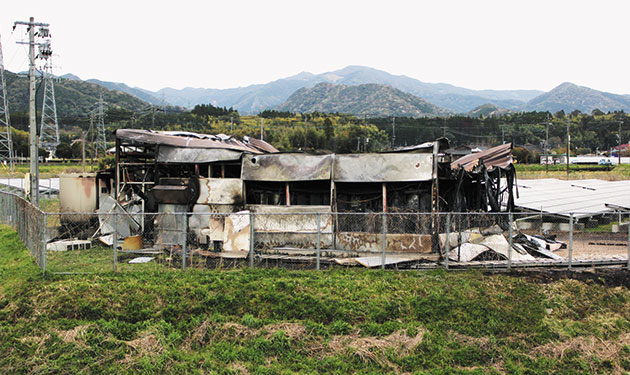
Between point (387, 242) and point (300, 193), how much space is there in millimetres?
3668

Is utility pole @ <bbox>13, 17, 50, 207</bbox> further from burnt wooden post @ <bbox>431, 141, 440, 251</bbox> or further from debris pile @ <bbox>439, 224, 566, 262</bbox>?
debris pile @ <bbox>439, 224, 566, 262</bbox>

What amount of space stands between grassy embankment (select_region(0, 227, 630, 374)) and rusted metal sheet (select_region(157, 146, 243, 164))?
5.03 metres

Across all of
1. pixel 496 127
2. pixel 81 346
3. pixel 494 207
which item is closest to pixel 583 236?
pixel 494 207

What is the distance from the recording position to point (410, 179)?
13031 millimetres

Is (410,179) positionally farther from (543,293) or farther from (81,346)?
(81,346)

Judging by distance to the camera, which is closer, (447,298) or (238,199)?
(447,298)

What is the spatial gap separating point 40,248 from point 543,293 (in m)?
12.5

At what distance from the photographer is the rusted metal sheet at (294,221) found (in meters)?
13.2

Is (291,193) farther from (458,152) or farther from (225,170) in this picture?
(458,152)

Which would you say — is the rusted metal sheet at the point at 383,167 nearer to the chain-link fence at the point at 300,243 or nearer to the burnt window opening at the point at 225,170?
the chain-link fence at the point at 300,243

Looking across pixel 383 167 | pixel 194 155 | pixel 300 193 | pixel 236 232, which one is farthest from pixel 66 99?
pixel 383 167

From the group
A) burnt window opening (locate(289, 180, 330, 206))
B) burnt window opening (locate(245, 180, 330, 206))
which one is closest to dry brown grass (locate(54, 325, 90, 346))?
burnt window opening (locate(245, 180, 330, 206))

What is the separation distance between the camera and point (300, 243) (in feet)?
43.5

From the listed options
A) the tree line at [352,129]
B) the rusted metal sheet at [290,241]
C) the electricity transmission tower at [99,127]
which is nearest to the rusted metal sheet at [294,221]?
the rusted metal sheet at [290,241]
